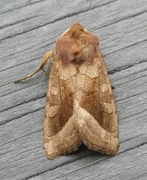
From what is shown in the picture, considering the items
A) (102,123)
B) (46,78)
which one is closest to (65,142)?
(102,123)

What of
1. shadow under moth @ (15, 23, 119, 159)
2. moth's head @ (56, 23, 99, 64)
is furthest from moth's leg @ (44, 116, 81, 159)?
moth's head @ (56, 23, 99, 64)

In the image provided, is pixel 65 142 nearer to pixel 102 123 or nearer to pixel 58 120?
pixel 58 120

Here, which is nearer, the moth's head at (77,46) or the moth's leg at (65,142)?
the moth's leg at (65,142)

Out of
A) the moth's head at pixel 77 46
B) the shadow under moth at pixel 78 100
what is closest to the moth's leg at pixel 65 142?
the shadow under moth at pixel 78 100

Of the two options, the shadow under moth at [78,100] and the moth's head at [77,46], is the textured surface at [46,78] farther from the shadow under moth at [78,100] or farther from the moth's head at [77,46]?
the moth's head at [77,46]

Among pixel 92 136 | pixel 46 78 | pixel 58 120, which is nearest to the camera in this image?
pixel 92 136

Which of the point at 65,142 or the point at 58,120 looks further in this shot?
the point at 58,120

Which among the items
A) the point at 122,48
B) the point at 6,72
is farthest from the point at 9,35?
the point at 122,48
